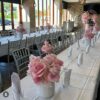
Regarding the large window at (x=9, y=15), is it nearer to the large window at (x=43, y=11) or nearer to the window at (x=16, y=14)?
the window at (x=16, y=14)

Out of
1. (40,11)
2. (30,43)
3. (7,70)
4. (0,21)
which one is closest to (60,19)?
(40,11)

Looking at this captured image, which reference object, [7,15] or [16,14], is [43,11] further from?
[7,15]

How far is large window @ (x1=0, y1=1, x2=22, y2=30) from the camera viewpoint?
6.66 m

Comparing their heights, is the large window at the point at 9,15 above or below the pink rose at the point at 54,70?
above

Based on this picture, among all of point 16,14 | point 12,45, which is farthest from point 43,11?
point 12,45

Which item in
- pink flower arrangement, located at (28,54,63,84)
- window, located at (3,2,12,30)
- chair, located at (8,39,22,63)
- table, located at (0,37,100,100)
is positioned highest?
window, located at (3,2,12,30)

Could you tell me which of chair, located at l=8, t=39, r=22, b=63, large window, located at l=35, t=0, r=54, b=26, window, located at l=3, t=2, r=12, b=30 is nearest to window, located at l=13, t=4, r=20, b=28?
window, located at l=3, t=2, r=12, b=30

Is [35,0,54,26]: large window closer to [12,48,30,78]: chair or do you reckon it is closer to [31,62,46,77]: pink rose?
[12,48,30,78]: chair

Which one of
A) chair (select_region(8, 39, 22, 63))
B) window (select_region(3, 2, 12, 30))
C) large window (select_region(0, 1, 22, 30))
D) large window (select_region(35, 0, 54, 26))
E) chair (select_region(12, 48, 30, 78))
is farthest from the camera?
large window (select_region(35, 0, 54, 26))

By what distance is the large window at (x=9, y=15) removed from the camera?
6.66m

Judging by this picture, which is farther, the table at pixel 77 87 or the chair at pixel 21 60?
the chair at pixel 21 60

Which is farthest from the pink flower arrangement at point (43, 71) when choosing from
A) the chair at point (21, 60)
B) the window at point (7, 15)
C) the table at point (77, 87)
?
the window at point (7, 15)

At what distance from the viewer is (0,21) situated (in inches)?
259

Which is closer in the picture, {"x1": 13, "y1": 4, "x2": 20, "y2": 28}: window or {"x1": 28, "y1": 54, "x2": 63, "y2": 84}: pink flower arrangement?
{"x1": 28, "y1": 54, "x2": 63, "y2": 84}: pink flower arrangement
